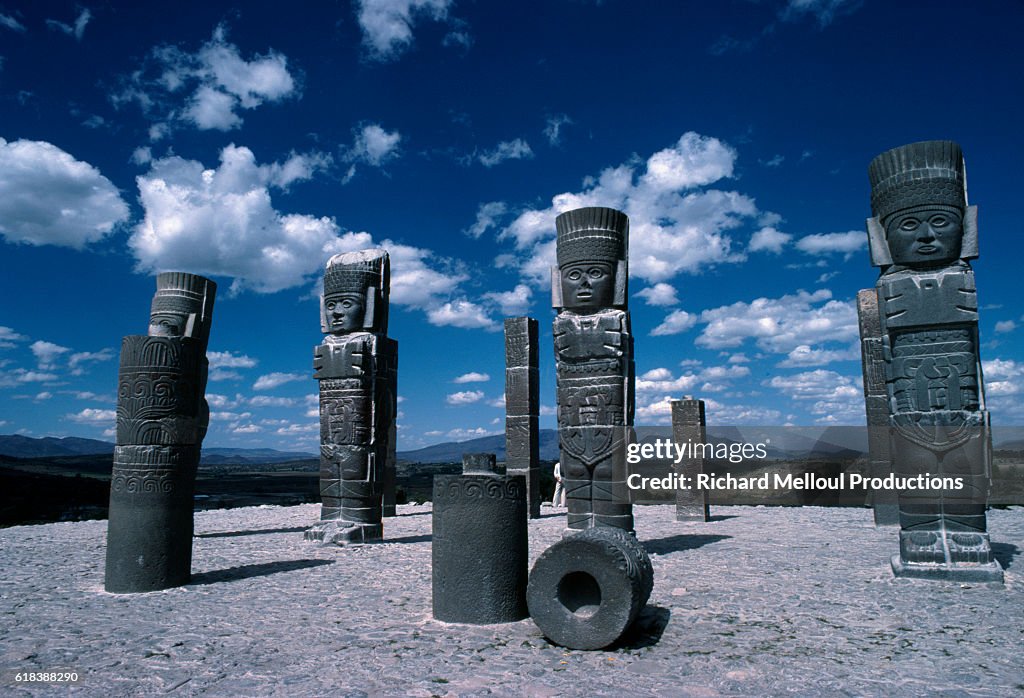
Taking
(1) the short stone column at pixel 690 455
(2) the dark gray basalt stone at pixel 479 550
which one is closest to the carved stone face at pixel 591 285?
(2) the dark gray basalt stone at pixel 479 550

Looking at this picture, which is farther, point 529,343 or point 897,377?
point 529,343

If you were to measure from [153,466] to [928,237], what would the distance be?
9099 millimetres

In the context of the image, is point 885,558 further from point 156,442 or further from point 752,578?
point 156,442

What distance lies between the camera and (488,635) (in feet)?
16.7

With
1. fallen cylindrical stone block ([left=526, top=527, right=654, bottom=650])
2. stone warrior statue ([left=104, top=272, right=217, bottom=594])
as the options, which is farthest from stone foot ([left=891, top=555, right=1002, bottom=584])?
stone warrior statue ([left=104, top=272, right=217, bottom=594])

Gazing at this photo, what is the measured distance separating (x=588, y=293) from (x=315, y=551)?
Answer: 5.68 meters

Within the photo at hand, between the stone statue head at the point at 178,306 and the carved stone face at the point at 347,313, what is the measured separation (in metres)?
2.56

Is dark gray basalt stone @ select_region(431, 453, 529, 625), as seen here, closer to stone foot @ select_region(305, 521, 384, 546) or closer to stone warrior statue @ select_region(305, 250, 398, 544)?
stone foot @ select_region(305, 521, 384, 546)

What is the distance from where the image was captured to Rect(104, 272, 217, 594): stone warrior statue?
698 centimetres

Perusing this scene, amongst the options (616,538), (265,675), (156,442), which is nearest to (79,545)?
(156,442)

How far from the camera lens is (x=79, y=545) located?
1045cm

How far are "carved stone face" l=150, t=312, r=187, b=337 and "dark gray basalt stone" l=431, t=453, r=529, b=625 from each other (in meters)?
7.86

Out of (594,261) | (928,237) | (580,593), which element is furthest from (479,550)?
(928,237)

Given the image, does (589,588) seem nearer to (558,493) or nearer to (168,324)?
(168,324)
